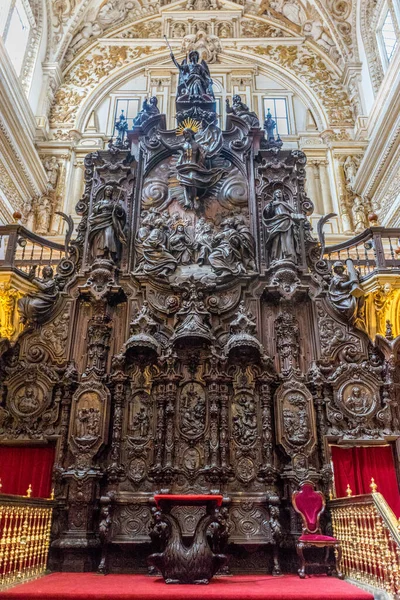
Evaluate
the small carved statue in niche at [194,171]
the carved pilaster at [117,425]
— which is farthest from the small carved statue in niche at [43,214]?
the carved pilaster at [117,425]

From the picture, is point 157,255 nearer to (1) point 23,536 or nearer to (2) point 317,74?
(1) point 23,536

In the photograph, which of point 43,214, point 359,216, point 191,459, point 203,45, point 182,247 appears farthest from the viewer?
point 203,45

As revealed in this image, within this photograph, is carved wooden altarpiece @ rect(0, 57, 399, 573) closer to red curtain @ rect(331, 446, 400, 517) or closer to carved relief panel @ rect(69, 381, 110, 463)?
carved relief panel @ rect(69, 381, 110, 463)

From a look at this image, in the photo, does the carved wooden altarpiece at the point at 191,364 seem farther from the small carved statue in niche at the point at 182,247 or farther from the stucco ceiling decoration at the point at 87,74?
the stucco ceiling decoration at the point at 87,74

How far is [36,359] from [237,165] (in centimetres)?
540

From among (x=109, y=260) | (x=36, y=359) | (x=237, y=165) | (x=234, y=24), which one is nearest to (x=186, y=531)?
(x=36, y=359)

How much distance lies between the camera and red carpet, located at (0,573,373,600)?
4.71 metres

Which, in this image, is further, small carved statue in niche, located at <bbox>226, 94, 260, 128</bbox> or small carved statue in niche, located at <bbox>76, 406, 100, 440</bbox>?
small carved statue in niche, located at <bbox>226, 94, 260, 128</bbox>

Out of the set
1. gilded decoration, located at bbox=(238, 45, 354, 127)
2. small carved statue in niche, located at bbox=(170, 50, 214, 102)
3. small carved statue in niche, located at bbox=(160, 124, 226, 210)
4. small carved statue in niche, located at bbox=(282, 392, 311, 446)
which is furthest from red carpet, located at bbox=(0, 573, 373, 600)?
gilded decoration, located at bbox=(238, 45, 354, 127)

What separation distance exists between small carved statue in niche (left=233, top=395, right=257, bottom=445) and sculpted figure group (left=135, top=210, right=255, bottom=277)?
227 centimetres

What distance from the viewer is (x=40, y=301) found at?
829 cm

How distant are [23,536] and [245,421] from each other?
349cm

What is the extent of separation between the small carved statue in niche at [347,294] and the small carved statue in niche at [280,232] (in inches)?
33.0

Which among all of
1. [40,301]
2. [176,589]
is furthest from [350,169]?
[176,589]
